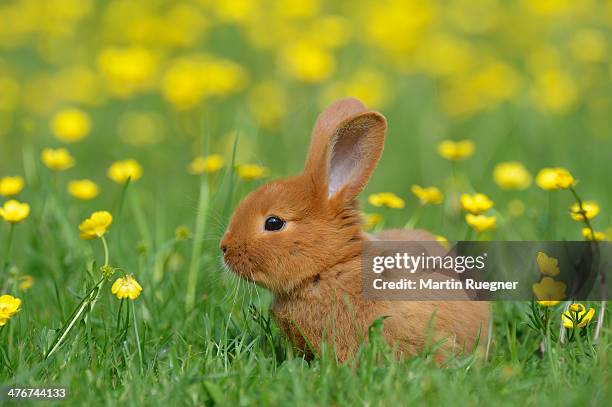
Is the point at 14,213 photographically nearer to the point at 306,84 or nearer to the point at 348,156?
the point at 348,156

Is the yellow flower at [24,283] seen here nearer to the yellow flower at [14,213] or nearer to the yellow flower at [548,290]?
the yellow flower at [14,213]

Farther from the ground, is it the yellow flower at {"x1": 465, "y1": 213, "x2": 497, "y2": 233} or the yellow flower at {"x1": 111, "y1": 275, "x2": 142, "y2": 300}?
the yellow flower at {"x1": 465, "y1": 213, "x2": 497, "y2": 233}

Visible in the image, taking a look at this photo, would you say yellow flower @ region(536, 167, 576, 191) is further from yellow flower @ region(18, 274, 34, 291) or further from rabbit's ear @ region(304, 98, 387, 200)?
yellow flower @ region(18, 274, 34, 291)

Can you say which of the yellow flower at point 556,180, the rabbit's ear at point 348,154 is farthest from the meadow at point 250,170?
the rabbit's ear at point 348,154

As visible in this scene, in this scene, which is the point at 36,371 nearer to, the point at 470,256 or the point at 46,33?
the point at 470,256

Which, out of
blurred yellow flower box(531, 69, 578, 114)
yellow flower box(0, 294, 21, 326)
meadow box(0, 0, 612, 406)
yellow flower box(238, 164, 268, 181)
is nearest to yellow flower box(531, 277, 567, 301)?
meadow box(0, 0, 612, 406)

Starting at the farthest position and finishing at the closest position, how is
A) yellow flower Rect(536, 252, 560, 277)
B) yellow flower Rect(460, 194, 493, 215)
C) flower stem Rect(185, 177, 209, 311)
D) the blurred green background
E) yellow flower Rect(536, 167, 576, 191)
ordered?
1. the blurred green background
2. flower stem Rect(185, 177, 209, 311)
3. yellow flower Rect(460, 194, 493, 215)
4. yellow flower Rect(536, 167, 576, 191)
5. yellow flower Rect(536, 252, 560, 277)

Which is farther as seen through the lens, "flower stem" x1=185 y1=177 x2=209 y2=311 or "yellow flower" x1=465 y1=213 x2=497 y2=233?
"flower stem" x1=185 y1=177 x2=209 y2=311
